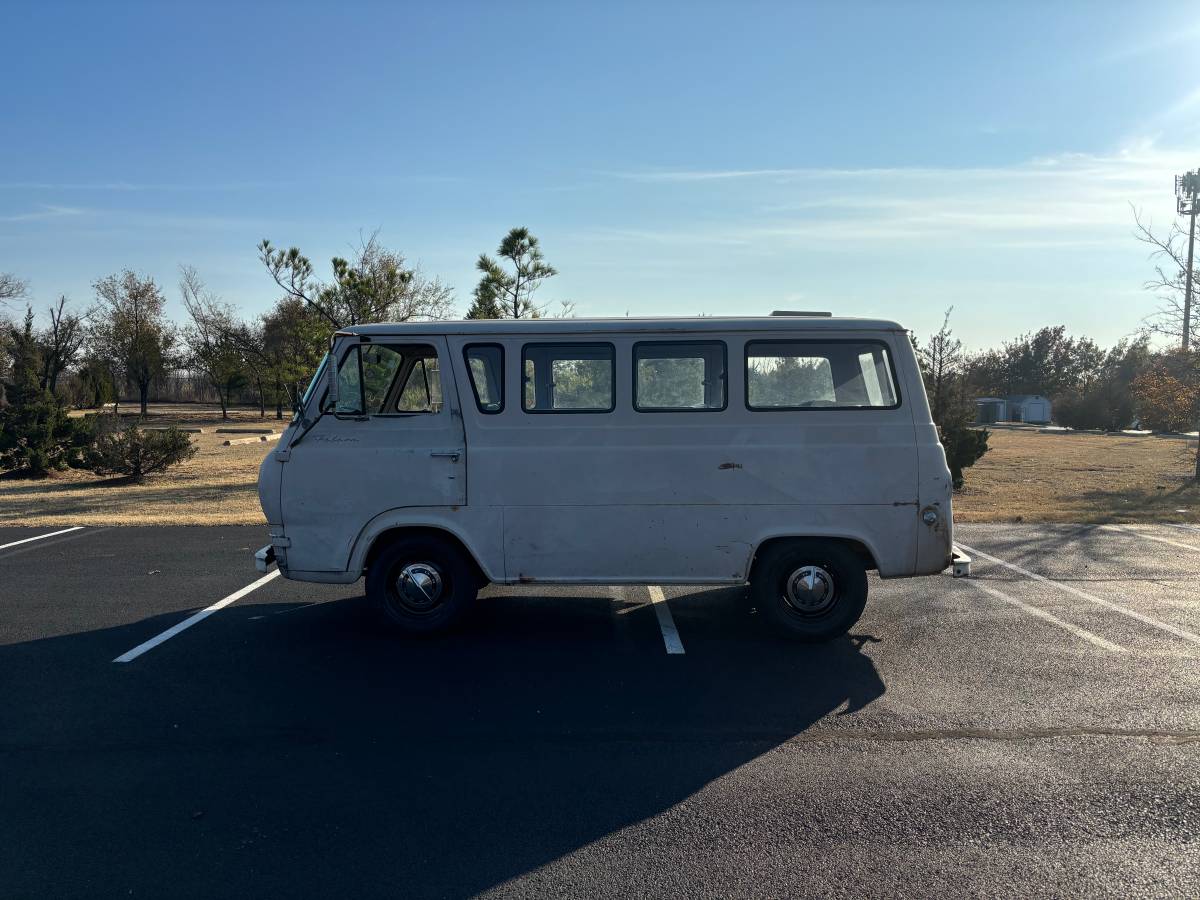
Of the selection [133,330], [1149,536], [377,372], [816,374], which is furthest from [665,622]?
[133,330]

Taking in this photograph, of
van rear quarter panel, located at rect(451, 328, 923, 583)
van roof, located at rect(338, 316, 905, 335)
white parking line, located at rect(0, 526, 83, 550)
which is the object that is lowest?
white parking line, located at rect(0, 526, 83, 550)

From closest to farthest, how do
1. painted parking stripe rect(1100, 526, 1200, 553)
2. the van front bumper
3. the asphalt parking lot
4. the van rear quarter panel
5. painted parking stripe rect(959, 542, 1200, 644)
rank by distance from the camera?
the asphalt parking lot → the van rear quarter panel → the van front bumper → painted parking stripe rect(959, 542, 1200, 644) → painted parking stripe rect(1100, 526, 1200, 553)

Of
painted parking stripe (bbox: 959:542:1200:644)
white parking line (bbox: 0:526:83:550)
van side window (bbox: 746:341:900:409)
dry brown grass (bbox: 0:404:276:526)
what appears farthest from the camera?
dry brown grass (bbox: 0:404:276:526)

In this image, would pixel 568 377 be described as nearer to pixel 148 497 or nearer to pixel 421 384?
pixel 421 384

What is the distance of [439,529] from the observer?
6387 millimetres

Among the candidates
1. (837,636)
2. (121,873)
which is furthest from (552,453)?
(121,873)

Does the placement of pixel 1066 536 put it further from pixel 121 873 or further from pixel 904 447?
pixel 121 873

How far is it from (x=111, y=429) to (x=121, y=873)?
1948 centimetres

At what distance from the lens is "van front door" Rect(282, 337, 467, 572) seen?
20.4ft

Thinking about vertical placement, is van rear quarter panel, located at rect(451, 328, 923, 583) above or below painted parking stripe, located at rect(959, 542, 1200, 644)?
above

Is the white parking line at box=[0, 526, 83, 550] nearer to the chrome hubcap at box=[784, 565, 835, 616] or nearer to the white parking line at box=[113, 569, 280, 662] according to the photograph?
the white parking line at box=[113, 569, 280, 662]

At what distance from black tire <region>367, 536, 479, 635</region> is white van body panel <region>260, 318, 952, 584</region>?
0.20 meters

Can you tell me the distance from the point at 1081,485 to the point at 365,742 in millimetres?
18698

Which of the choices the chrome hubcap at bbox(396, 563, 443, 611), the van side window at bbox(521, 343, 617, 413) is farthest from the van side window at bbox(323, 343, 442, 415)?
the chrome hubcap at bbox(396, 563, 443, 611)
